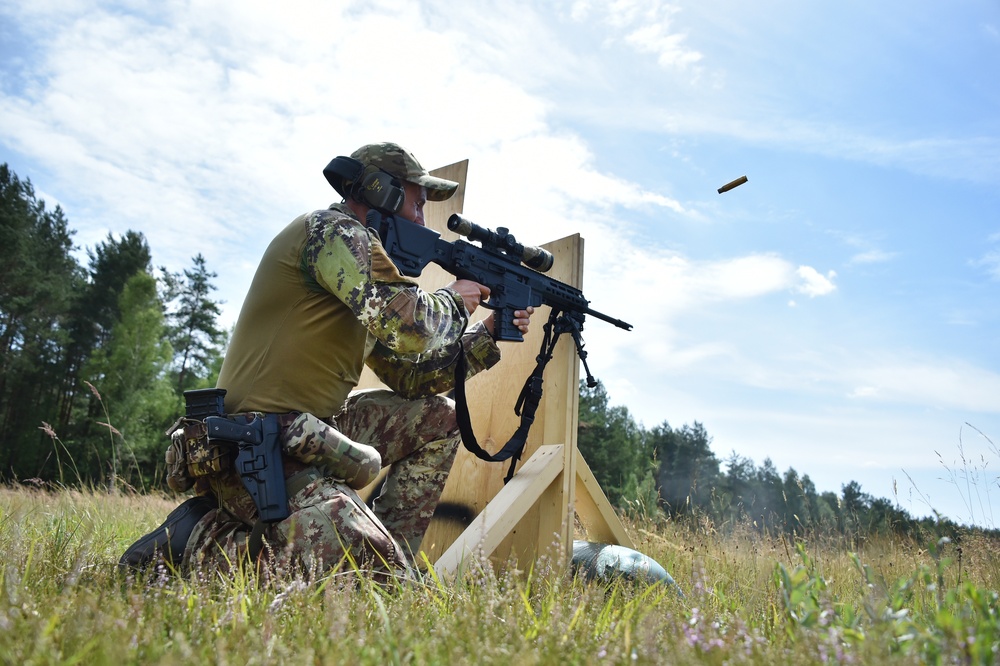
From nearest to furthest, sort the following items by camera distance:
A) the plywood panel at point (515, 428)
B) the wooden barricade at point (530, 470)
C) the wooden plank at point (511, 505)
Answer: the wooden plank at point (511, 505) → the wooden barricade at point (530, 470) → the plywood panel at point (515, 428)

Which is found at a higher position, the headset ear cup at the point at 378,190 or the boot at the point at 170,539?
the headset ear cup at the point at 378,190

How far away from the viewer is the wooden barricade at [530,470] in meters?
4.54

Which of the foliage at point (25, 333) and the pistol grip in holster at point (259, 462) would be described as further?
the foliage at point (25, 333)

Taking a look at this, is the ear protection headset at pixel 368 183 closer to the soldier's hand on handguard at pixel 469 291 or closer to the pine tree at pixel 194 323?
the soldier's hand on handguard at pixel 469 291

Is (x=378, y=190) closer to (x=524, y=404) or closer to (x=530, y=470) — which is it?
(x=524, y=404)

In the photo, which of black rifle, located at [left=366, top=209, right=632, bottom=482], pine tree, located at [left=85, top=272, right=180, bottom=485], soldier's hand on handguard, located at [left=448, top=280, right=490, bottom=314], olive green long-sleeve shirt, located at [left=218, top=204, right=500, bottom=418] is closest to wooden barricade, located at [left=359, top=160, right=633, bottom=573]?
black rifle, located at [left=366, top=209, right=632, bottom=482]

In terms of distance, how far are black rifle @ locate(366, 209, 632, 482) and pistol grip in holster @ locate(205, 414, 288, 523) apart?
3.92 ft

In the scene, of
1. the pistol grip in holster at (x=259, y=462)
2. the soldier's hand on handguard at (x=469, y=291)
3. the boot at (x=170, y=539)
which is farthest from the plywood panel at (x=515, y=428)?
the pistol grip in holster at (x=259, y=462)

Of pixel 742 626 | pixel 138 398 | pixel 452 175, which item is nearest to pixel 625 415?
pixel 138 398

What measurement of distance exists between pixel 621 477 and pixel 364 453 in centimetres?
3933

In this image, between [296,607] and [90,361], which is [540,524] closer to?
[296,607]

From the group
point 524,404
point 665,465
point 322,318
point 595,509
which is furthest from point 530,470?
point 665,465

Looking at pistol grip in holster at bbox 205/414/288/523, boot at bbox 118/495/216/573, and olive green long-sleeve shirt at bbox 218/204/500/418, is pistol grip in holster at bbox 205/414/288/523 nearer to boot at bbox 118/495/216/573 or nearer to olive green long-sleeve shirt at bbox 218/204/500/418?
olive green long-sleeve shirt at bbox 218/204/500/418

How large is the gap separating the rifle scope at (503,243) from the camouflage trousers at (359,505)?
1058mm
